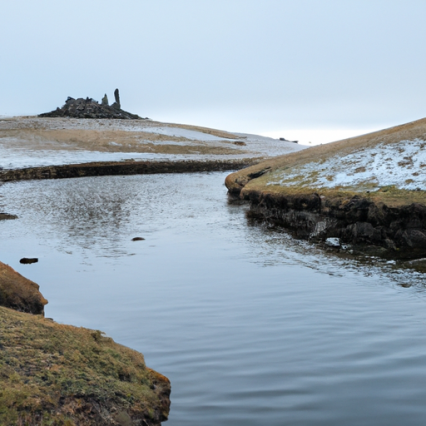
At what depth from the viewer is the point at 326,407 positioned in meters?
4.36

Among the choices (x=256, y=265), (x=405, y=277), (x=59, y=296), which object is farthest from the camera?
(x=256, y=265)

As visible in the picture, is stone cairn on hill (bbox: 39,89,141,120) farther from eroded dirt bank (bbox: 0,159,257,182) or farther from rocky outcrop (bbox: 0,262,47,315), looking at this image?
rocky outcrop (bbox: 0,262,47,315)

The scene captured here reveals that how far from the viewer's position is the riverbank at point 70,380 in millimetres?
3284

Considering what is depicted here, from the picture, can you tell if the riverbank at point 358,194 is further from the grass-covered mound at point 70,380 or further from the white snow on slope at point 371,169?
the grass-covered mound at point 70,380

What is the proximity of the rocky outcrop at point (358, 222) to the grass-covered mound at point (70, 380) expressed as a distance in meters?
10.0

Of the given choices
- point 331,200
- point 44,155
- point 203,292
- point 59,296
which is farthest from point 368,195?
point 44,155

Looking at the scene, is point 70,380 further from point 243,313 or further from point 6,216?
point 6,216

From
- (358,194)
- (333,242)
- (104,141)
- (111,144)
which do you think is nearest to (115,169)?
(111,144)

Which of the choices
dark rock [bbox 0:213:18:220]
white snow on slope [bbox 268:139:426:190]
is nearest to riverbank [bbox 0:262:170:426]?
white snow on slope [bbox 268:139:426:190]

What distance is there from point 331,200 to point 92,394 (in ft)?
46.5

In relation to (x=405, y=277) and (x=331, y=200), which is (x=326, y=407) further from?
(x=331, y=200)

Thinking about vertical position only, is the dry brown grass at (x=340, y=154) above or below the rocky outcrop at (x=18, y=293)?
above

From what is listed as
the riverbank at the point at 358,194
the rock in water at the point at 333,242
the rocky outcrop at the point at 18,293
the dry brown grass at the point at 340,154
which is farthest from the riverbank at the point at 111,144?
the rocky outcrop at the point at 18,293

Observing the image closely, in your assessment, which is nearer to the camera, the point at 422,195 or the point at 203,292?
the point at 203,292
